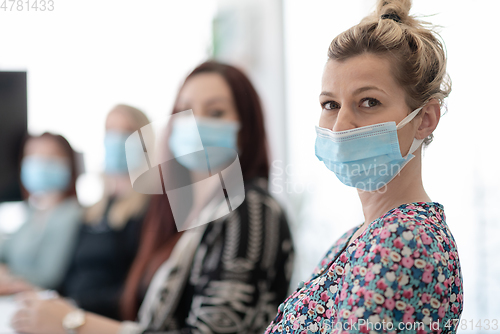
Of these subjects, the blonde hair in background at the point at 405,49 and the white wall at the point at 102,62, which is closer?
the blonde hair in background at the point at 405,49

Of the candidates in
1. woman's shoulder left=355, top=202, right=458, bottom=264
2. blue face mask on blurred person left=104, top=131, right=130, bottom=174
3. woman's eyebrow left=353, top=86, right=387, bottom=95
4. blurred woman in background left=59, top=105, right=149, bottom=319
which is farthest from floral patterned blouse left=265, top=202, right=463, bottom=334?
blue face mask on blurred person left=104, top=131, right=130, bottom=174

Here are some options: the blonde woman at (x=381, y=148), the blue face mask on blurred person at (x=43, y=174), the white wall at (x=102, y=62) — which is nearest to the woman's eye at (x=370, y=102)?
the blonde woman at (x=381, y=148)

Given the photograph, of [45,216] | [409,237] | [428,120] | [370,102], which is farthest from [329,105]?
[45,216]

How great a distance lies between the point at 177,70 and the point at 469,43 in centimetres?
178

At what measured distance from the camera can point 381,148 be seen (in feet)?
2.41

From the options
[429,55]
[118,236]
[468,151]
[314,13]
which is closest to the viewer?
[429,55]

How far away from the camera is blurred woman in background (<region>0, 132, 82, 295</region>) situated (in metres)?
2.29

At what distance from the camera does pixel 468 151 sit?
60.1 inches

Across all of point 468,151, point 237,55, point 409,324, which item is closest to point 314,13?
point 237,55

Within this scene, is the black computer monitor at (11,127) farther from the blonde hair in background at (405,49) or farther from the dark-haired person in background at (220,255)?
the blonde hair in background at (405,49)

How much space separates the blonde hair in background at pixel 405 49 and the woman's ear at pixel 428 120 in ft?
0.06

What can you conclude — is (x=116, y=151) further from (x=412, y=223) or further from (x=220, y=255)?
(x=412, y=223)

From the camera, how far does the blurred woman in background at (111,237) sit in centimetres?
196

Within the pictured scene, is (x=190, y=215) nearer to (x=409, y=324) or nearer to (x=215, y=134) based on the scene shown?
(x=215, y=134)
